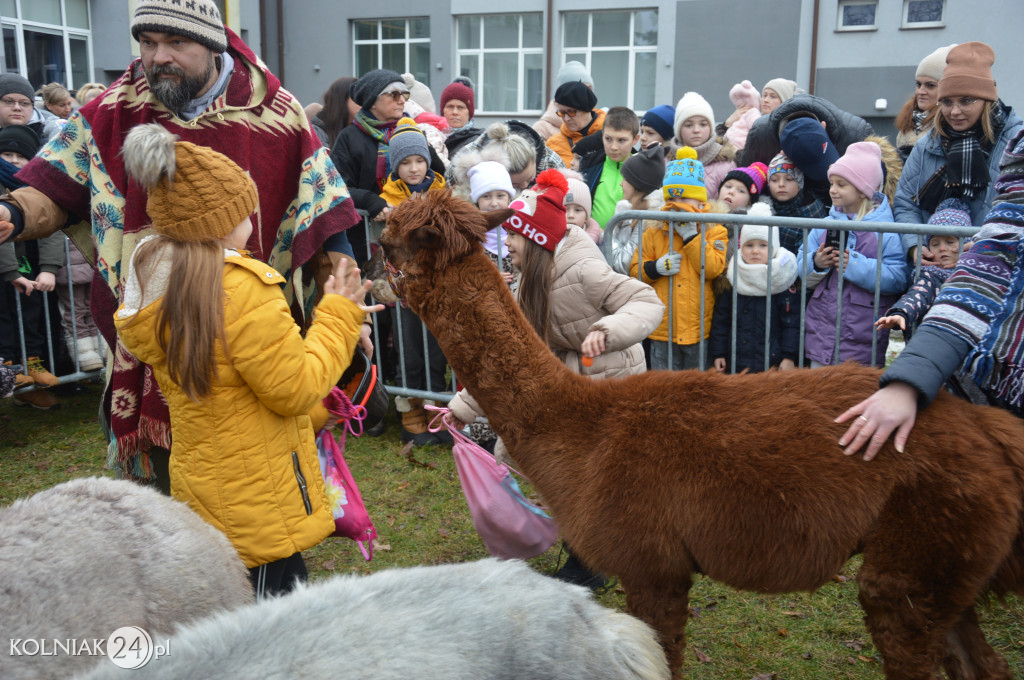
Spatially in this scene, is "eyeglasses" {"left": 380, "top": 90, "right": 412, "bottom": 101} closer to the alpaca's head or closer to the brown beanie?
the brown beanie

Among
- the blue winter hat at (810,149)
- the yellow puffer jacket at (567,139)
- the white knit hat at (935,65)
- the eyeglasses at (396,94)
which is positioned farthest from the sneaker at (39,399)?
the white knit hat at (935,65)

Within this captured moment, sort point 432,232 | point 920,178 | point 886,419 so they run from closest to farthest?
point 886,419 < point 432,232 < point 920,178

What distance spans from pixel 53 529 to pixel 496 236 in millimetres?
3684

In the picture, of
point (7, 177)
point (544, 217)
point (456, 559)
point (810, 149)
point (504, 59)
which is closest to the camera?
point (544, 217)

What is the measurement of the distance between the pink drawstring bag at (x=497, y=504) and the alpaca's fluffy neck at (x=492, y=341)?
0.89 metres

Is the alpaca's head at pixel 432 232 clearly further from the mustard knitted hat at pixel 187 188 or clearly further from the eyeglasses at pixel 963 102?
the eyeglasses at pixel 963 102

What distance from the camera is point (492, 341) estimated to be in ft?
8.64

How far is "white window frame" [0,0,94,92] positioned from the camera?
1775 cm

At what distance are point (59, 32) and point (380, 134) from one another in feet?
54.8

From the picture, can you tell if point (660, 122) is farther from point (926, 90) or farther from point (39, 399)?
point (39, 399)

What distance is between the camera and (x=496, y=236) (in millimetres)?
5254

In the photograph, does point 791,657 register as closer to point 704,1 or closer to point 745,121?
point 745,121

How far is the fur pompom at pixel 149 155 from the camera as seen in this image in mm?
2275

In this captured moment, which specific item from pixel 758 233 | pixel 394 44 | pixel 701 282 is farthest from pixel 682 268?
pixel 394 44
